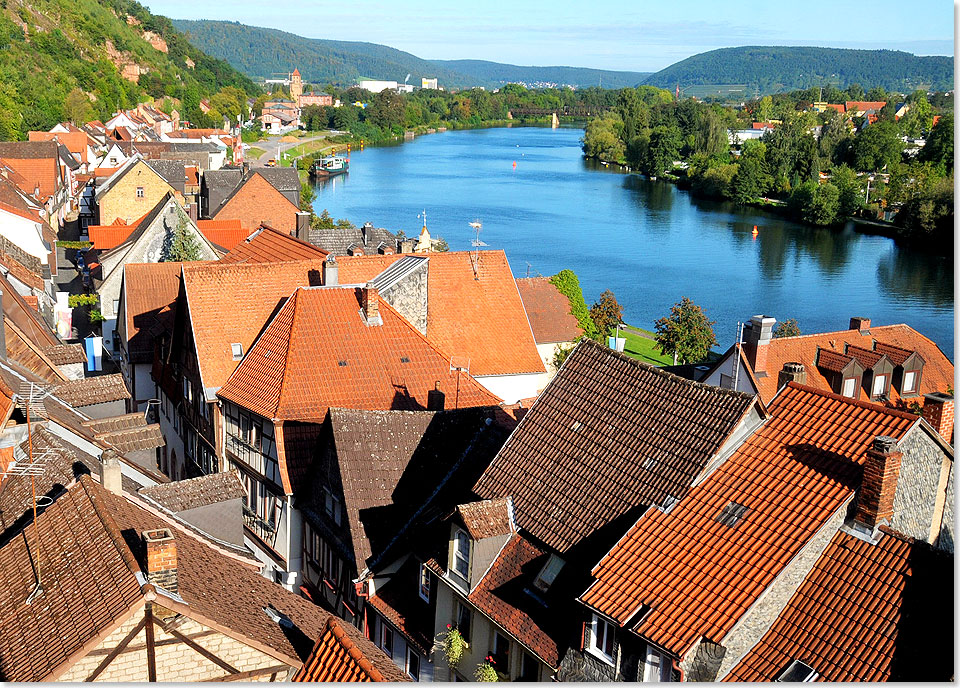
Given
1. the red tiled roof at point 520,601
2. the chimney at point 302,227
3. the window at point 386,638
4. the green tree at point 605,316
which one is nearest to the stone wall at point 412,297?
the window at point 386,638

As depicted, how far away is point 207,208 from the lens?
1773 inches

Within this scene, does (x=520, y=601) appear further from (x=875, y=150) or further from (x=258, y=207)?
(x=875, y=150)

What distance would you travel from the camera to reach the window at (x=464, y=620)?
1202 cm

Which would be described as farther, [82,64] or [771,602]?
[82,64]

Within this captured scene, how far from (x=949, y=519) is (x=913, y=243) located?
194 ft

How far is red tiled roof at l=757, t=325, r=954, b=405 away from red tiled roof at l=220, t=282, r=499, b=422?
621cm

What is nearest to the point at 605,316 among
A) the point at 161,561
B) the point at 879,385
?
the point at 879,385

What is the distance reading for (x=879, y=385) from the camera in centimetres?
2155

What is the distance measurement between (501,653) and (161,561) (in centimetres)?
414

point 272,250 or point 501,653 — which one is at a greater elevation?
point 272,250

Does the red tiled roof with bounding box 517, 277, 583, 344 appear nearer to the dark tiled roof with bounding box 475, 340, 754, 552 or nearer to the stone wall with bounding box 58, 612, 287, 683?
the dark tiled roof with bounding box 475, 340, 754, 552

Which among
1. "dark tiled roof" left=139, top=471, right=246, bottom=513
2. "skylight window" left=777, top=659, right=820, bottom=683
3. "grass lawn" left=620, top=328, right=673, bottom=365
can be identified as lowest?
"grass lawn" left=620, top=328, right=673, bottom=365

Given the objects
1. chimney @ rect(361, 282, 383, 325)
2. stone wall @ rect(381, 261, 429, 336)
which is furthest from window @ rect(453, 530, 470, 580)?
stone wall @ rect(381, 261, 429, 336)

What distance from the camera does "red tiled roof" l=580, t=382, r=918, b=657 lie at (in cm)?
958
